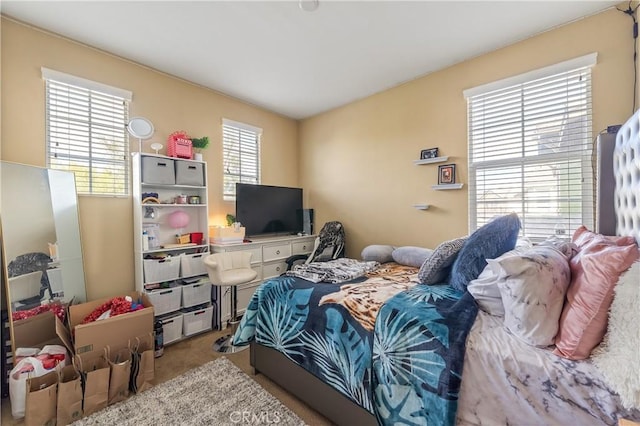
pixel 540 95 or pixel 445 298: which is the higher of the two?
pixel 540 95

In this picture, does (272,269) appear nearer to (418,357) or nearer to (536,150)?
(418,357)

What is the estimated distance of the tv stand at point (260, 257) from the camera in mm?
2977

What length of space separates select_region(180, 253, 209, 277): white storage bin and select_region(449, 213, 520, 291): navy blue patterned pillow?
2.45 m

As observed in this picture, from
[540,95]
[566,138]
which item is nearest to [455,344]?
[566,138]

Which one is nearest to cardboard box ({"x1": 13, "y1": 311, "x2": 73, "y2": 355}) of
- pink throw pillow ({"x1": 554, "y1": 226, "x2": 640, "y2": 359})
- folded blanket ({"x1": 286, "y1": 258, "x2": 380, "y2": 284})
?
folded blanket ({"x1": 286, "y1": 258, "x2": 380, "y2": 284})

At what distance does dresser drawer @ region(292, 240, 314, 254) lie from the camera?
→ 3.74 metres

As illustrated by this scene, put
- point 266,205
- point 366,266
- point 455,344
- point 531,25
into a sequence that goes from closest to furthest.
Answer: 1. point 455,344
2. point 531,25
3. point 366,266
4. point 266,205

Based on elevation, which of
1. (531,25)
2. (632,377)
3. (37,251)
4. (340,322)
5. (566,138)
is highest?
(531,25)

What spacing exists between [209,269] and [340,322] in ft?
5.31

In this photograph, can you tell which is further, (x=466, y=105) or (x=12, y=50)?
(x=466, y=105)

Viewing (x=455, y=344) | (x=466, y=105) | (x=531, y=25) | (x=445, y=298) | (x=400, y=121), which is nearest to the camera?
(x=455, y=344)

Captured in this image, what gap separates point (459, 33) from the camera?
7.52 feet

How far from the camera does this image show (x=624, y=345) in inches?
34.7

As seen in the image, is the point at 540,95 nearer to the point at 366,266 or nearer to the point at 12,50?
the point at 366,266
